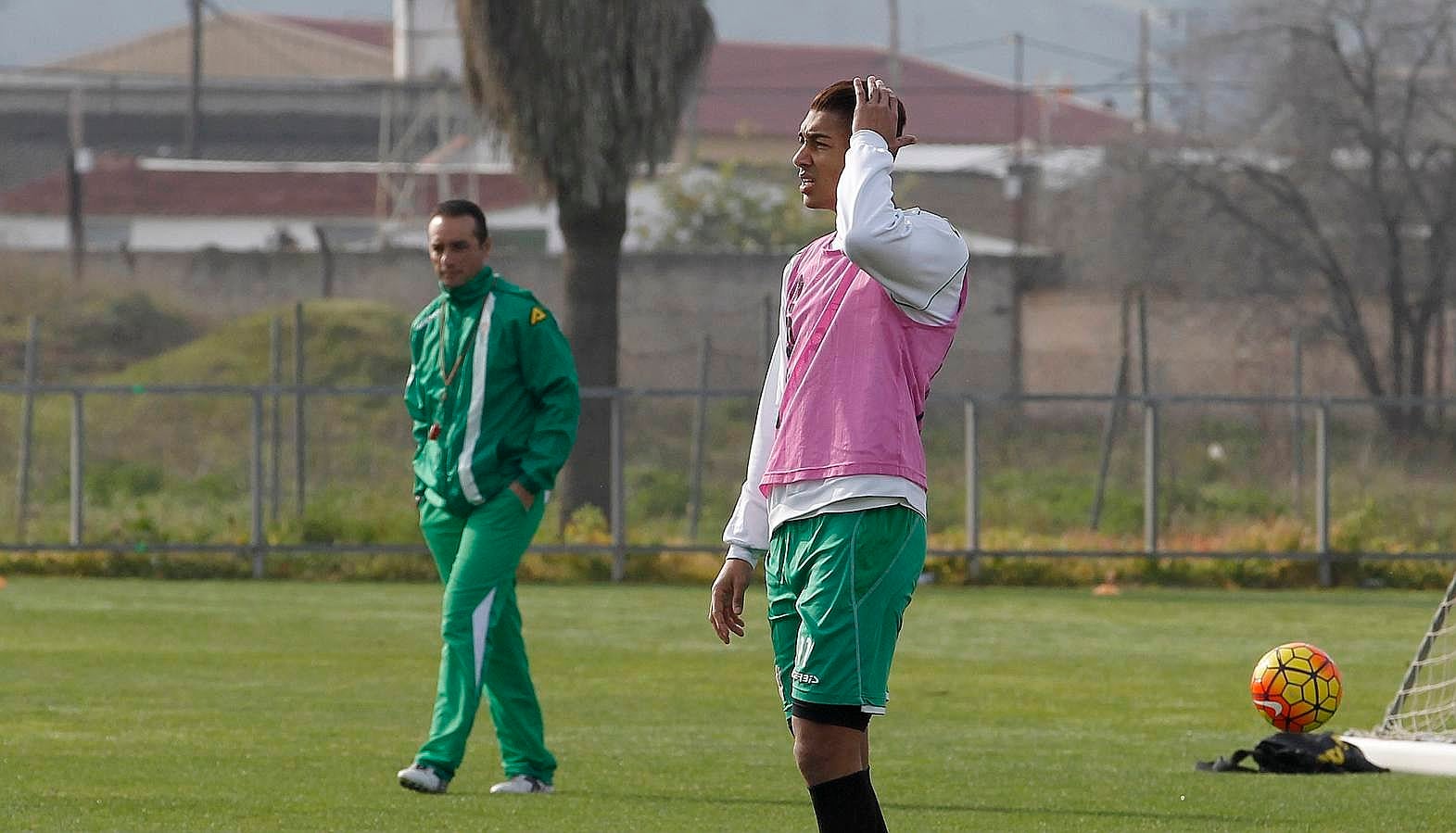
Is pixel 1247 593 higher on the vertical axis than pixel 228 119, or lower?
lower

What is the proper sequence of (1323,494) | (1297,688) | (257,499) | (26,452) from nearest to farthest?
(1297,688), (257,499), (1323,494), (26,452)

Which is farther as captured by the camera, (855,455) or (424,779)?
(424,779)

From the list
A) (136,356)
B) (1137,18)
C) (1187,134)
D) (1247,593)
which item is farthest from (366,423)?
(1137,18)

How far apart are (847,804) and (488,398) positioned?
3.41m

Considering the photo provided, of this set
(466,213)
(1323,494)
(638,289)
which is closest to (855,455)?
(466,213)

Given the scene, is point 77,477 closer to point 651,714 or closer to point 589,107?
point 589,107

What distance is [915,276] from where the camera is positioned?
473 centimetres

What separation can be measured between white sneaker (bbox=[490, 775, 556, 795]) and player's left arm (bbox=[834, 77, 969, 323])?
353 centimetres

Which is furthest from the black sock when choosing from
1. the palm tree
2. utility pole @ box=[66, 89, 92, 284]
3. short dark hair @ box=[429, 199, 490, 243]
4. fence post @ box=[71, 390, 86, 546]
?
utility pole @ box=[66, 89, 92, 284]

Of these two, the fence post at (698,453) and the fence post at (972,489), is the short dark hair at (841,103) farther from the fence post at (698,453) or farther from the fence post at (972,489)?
the fence post at (698,453)

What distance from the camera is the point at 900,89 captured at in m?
73.5

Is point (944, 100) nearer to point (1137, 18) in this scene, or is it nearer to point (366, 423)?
point (1137, 18)

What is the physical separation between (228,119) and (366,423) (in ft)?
145

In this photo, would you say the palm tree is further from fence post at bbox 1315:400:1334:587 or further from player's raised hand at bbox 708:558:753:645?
player's raised hand at bbox 708:558:753:645
